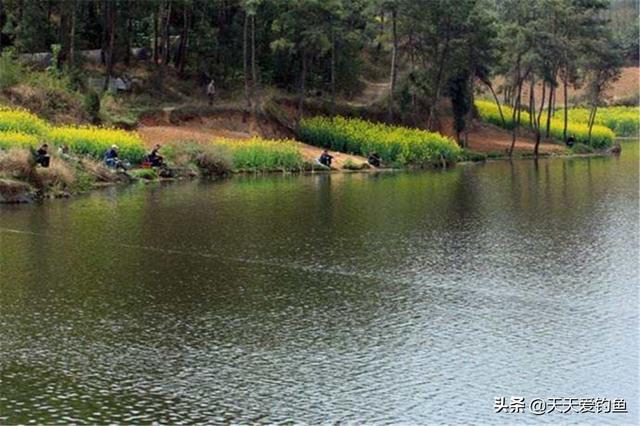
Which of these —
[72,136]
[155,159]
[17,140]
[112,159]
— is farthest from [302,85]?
[17,140]

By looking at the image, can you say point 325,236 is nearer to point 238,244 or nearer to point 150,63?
point 238,244

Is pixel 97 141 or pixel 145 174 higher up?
pixel 97 141

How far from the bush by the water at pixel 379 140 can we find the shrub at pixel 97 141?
48.0ft

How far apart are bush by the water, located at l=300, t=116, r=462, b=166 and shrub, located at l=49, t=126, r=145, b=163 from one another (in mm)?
14615

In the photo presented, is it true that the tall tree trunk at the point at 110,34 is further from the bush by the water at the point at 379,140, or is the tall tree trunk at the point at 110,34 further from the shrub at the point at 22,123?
the bush by the water at the point at 379,140

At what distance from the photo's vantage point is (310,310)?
78.2ft

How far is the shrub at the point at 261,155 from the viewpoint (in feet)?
188

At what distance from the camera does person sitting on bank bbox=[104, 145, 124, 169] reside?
49875 mm

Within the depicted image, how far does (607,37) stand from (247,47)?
28393 mm

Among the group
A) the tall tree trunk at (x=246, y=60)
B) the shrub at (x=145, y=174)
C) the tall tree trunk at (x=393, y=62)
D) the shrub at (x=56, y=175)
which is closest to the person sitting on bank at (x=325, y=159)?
the tall tree trunk at (x=246, y=60)

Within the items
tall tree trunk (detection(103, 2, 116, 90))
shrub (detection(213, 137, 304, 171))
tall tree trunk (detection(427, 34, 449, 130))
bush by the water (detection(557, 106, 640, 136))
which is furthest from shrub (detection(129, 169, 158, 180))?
bush by the water (detection(557, 106, 640, 136))

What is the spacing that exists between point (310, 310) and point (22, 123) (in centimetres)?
3036

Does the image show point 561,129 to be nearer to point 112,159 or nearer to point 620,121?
point 620,121

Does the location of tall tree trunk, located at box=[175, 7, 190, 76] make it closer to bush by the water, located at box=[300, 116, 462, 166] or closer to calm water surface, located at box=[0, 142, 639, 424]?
bush by the water, located at box=[300, 116, 462, 166]
